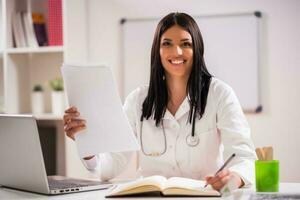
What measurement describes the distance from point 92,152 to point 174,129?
0.47m

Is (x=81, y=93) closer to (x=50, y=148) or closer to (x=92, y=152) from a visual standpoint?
A: (x=92, y=152)

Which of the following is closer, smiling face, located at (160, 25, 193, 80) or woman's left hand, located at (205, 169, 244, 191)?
woman's left hand, located at (205, 169, 244, 191)

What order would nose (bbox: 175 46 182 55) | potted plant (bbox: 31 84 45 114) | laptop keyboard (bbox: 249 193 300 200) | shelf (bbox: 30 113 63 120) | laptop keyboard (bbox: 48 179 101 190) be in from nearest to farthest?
laptop keyboard (bbox: 249 193 300 200) → laptop keyboard (bbox: 48 179 101 190) → nose (bbox: 175 46 182 55) → shelf (bbox: 30 113 63 120) → potted plant (bbox: 31 84 45 114)

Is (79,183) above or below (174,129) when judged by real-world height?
below

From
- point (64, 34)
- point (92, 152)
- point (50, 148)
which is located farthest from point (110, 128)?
point (50, 148)

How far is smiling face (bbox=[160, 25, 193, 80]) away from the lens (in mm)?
2258

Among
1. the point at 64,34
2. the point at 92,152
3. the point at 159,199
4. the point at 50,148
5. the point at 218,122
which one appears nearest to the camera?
the point at 159,199

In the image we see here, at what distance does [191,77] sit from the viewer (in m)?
2.30

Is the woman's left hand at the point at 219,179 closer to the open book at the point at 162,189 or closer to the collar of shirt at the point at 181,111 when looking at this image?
the open book at the point at 162,189

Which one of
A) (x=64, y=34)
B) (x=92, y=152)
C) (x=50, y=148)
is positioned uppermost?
(x=64, y=34)

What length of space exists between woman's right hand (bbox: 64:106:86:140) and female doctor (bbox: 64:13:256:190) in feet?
0.67

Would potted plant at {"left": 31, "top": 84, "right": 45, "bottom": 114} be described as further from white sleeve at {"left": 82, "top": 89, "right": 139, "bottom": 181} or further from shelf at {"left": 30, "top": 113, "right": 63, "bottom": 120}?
white sleeve at {"left": 82, "top": 89, "right": 139, "bottom": 181}

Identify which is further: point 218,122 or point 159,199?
point 218,122

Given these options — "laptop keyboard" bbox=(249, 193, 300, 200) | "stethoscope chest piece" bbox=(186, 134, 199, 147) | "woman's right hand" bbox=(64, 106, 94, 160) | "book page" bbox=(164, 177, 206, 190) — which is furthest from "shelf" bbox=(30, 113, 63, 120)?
"laptop keyboard" bbox=(249, 193, 300, 200)
